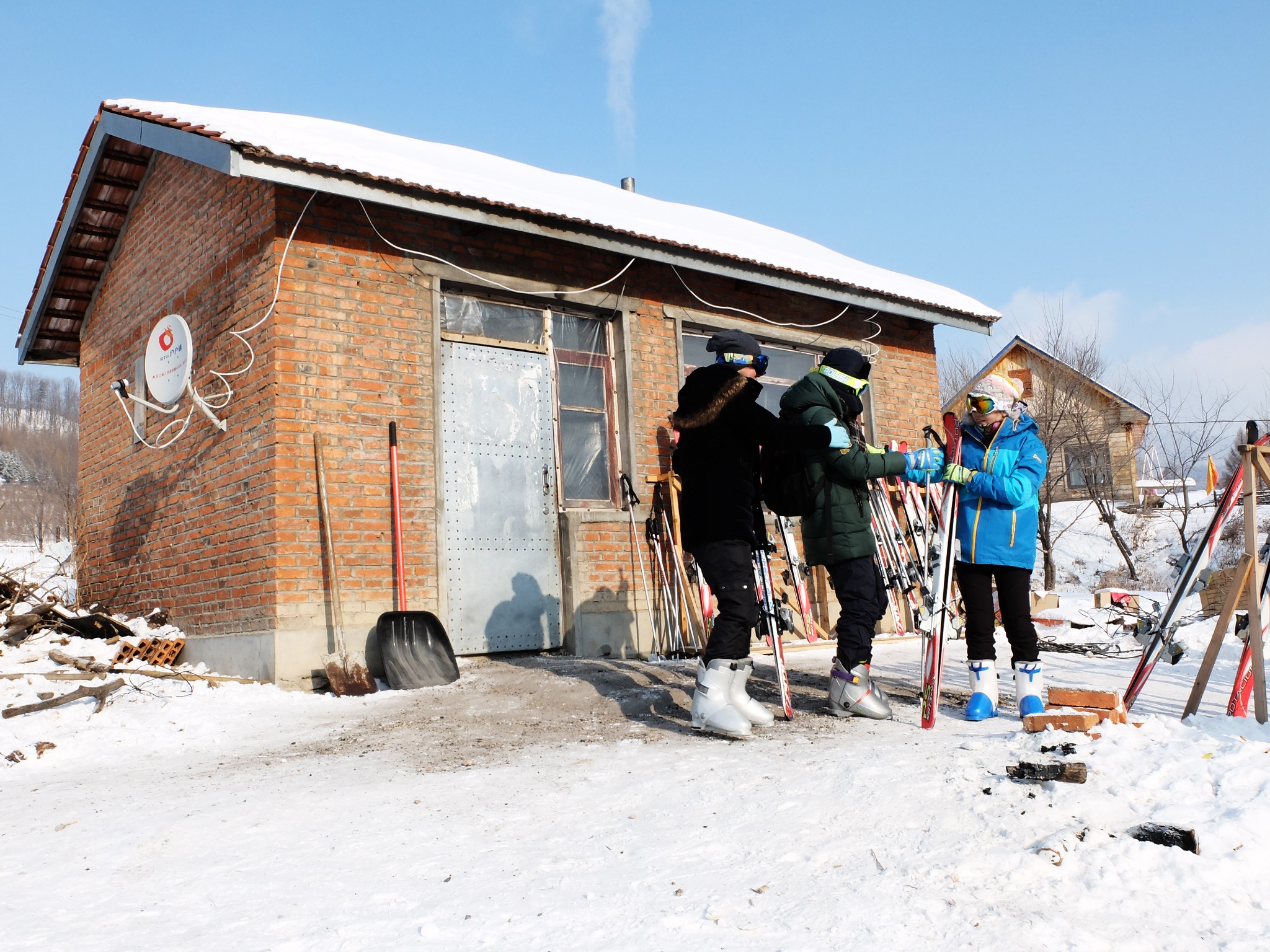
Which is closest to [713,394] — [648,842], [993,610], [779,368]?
[993,610]

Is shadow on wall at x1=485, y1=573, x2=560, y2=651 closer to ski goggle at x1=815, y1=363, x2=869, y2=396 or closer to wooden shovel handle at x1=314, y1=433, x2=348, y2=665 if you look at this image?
wooden shovel handle at x1=314, y1=433, x2=348, y2=665

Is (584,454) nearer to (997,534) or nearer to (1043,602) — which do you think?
(997,534)

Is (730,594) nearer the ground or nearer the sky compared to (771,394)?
nearer the ground

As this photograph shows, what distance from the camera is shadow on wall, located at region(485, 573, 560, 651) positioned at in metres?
7.50

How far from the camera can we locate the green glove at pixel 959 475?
4.83 metres

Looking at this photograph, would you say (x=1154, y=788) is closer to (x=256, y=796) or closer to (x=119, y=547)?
(x=256, y=796)

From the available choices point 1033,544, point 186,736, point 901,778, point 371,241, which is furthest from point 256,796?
point 371,241

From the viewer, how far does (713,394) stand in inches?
184

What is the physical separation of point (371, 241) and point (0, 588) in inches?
186

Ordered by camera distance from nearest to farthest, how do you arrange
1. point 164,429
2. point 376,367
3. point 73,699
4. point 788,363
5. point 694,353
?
point 73,699 < point 376,367 < point 164,429 < point 694,353 < point 788,363

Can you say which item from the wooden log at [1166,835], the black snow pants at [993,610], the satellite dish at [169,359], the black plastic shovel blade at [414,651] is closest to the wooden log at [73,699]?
the black plastic shovel blade at [414,651]

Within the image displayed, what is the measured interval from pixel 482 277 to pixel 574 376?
1177mm

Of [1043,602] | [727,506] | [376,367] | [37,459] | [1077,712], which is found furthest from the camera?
[37,459]

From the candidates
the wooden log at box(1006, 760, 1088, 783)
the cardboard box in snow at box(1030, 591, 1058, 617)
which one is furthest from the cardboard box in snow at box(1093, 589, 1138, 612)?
the wooden log at box(1006, 760, 1088, 783)
